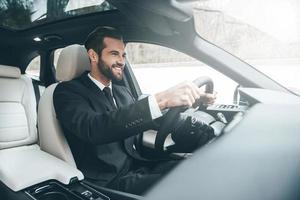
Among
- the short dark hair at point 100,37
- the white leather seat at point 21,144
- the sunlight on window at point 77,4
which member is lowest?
the white leather seat at point 21,144

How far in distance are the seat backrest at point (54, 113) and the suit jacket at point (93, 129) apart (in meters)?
0.05

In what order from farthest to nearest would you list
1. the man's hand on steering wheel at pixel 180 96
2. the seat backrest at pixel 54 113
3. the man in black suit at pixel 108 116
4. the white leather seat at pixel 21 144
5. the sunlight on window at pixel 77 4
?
the sunlight on window at pixel 77 4
the seat backrest at pixel 54 113
the white leather seat at pixel 21 144
the man in black suit at pixel 108 116
the man's hand on steering wheel at pixel 180 96

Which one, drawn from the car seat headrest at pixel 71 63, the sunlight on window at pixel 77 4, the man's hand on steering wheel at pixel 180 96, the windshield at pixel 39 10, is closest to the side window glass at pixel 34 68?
the windshield at pixel 39 10

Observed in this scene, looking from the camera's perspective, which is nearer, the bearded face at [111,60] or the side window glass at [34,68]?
the bearded face at [111,60]

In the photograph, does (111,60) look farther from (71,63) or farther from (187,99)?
(187,99)

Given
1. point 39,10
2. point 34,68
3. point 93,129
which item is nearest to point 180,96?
point 93,129

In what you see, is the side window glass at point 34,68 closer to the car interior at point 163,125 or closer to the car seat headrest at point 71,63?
the car interior at point 163,125

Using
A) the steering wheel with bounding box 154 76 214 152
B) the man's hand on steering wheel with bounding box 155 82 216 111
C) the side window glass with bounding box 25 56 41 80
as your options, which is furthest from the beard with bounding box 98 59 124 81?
the side window glass with bounding box 25 56 41 80

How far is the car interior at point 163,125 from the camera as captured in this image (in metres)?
0.53

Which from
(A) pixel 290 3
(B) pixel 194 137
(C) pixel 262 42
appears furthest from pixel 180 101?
(C) pixel 262 42

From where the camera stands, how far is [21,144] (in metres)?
2.19

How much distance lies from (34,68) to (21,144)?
44.6 inches

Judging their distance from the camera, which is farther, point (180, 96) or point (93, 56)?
point (93, 56)

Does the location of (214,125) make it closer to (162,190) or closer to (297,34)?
(297,34)
